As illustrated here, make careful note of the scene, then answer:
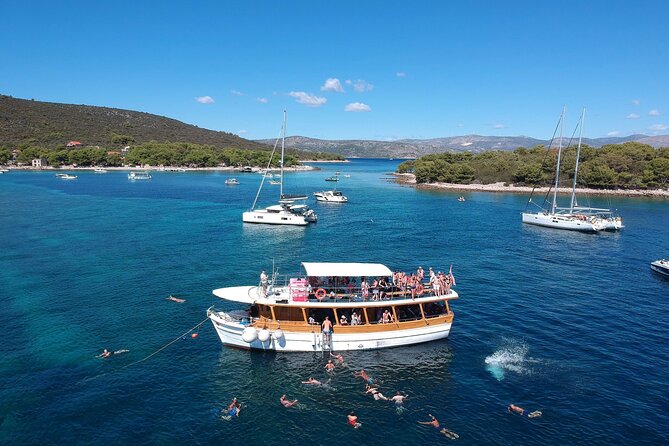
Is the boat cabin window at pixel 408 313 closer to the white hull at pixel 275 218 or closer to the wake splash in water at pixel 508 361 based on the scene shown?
the wake splash in water at pixel 508 361

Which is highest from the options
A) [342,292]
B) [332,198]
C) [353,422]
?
[332,198]

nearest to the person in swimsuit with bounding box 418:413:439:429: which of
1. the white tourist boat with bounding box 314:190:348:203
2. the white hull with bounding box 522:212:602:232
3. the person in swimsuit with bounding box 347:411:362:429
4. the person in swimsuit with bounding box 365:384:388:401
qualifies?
the person in swimsuit with bounding box 365:384:388:401

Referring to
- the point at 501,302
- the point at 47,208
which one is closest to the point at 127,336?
the point at 501,302

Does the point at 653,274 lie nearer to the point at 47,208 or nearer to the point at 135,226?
the point at 135,226

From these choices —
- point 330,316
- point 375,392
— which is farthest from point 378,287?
point 375,392

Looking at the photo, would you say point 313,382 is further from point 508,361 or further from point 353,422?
point 508,361

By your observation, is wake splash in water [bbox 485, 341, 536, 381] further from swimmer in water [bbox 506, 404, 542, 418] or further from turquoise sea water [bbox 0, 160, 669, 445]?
swimmer in water [bbox 506, 404, 542, 418]

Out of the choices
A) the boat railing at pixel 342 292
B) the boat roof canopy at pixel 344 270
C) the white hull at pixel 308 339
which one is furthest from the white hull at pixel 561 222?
the white hull at pixel 308 339
